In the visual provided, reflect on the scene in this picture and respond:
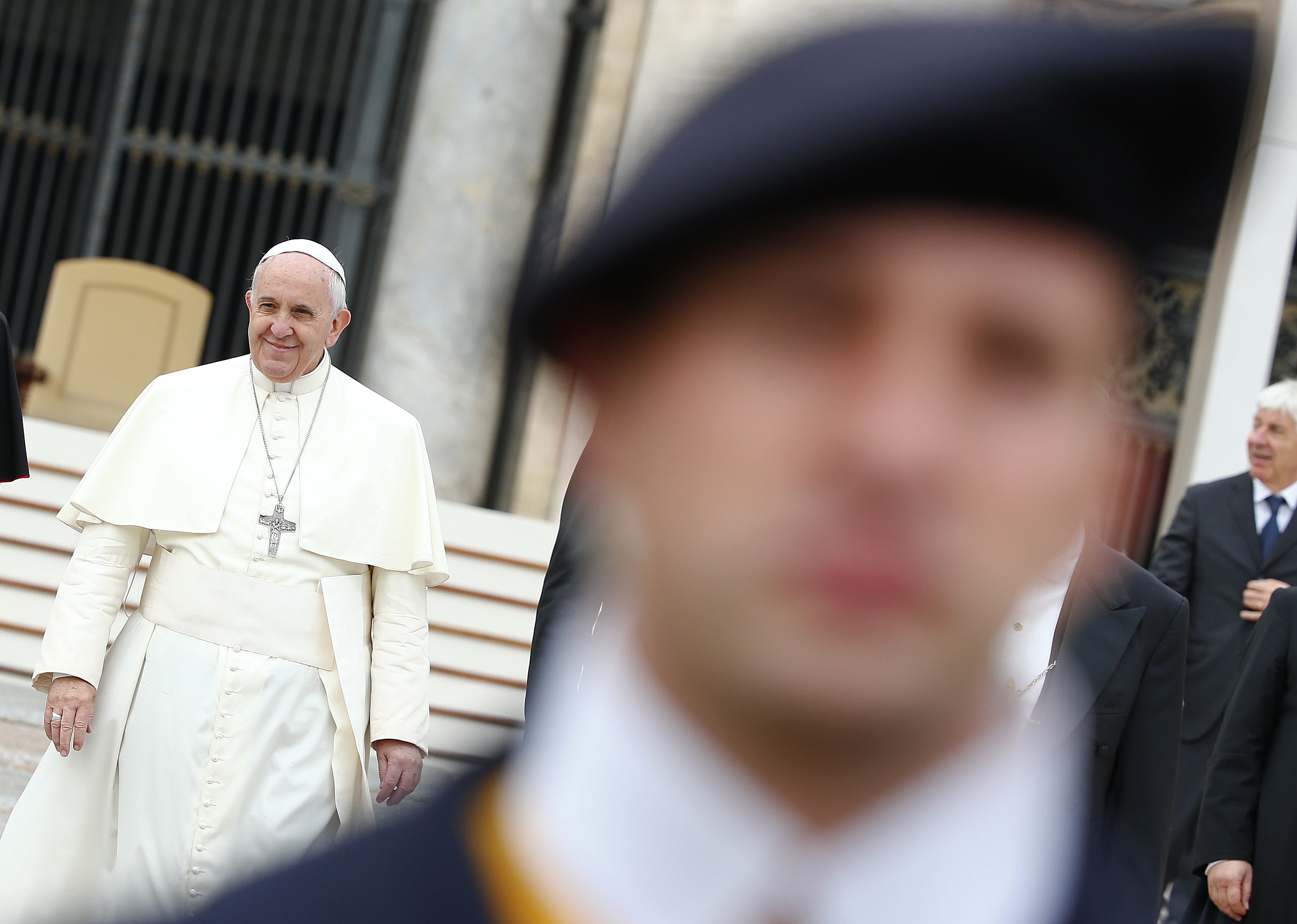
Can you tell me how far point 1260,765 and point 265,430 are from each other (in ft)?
9.38

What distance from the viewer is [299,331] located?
11.0 ft

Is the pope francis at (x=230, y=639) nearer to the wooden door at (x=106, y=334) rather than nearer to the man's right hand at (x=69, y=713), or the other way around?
the man's right hand at (x=69, y=713)

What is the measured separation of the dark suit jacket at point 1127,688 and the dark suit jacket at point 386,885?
2246mm

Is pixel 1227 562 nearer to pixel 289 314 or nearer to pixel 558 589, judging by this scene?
pixel 558 589

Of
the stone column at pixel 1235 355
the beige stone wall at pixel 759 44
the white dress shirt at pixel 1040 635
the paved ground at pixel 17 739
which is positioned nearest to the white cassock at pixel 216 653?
the paved ground at pixel 17 739

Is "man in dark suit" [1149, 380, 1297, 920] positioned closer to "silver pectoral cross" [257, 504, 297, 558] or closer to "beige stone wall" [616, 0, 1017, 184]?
"silver pectoral cross" [257, 504, 297, 558]

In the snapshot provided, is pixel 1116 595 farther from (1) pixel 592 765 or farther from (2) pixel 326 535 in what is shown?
(1) pixel 592 765

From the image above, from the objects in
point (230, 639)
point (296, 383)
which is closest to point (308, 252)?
point (296, 383)

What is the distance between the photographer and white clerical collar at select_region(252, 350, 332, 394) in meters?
3.44

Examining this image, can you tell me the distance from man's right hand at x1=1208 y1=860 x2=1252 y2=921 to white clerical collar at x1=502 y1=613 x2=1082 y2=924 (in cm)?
344

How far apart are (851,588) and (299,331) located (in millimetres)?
2898

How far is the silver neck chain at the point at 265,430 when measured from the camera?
3322 mm

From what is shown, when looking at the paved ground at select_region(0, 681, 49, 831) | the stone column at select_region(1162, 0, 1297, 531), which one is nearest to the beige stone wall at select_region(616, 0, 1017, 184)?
the paved ground at select_region(0, 681, 49, 831)

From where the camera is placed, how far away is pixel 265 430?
133 inches
